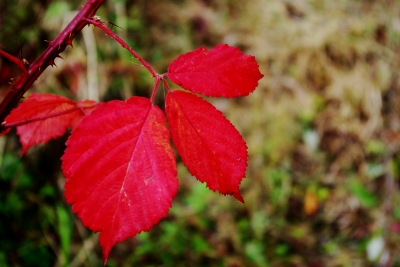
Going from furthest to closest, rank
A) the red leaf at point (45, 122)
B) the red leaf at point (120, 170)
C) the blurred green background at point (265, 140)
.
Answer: the blurred green background at point (265, 140), the red leaf at point (45, 122), the red leaf at point (120, 170)

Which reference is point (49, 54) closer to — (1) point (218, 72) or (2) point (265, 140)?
(1) point (218, 72)

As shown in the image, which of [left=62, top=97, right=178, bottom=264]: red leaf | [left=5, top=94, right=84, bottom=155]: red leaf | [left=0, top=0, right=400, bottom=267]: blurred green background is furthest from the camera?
[left=0, top=0, right=400, bottom=267]: blurred green background

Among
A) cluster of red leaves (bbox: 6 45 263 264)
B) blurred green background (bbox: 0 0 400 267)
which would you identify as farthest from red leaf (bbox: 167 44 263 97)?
blurred green background (bbox: 0 0 400 267)

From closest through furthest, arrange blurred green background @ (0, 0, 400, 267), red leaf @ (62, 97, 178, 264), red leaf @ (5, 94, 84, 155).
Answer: red leaf @ (62, 97, 178, 264), red leaf @ (5, 94, 84, 155), blurred green background @ (0, 0, 400, 267)

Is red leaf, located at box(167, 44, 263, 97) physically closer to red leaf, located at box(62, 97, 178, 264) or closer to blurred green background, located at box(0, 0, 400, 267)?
red leaf, located at box(62, 97, 178, 264)

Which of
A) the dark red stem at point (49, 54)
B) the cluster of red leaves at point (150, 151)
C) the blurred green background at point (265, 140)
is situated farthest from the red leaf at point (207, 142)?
the blurred green background at point (265, 140)

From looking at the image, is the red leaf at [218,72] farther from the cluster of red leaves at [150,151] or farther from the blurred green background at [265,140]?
the blurred green background at [265,140]

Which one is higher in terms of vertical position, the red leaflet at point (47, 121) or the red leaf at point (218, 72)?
the red leaf at point (218, 72)

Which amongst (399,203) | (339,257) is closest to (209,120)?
(339,257)
